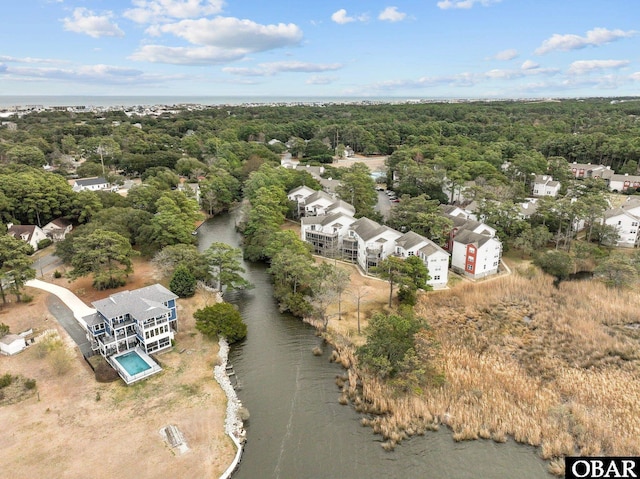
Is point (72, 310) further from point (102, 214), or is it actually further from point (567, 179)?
point (567, 179)

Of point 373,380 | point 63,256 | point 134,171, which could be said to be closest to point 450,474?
point 373,380

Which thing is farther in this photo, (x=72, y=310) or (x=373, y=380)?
(x=72, y=310)

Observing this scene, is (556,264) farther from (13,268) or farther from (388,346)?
(13,268)

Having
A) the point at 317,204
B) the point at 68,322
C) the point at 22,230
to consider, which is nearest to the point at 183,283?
the point at 68,322

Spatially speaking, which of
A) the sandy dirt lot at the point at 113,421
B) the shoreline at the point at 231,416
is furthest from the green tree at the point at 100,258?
the shoreline at the point at 231,416

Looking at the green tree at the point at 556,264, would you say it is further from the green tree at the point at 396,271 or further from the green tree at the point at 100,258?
the green tree at the point at 100,258
